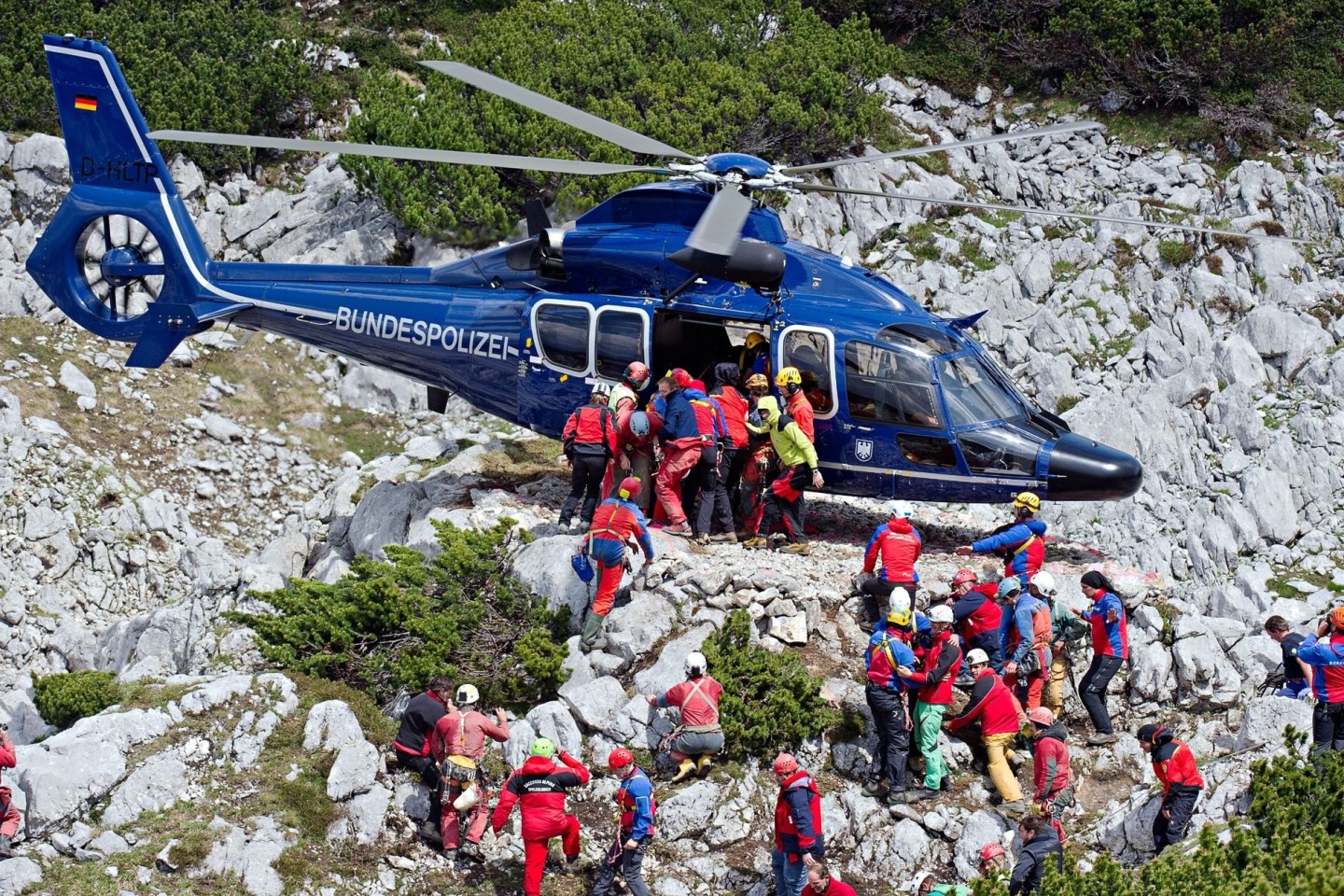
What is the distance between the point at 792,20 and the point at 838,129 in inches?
168

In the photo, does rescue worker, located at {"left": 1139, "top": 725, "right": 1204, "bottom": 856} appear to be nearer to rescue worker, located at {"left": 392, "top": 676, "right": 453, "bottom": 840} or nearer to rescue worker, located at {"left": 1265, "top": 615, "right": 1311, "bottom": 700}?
rescue worker, located at {"left": 1265, "top": 615, "right": 1311, "bottom": 700}

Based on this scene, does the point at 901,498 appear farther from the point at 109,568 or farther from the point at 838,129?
the point at 838,129

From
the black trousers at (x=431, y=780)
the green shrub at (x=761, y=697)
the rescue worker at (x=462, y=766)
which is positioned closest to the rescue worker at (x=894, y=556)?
the green shrub at (x=761, y=697)

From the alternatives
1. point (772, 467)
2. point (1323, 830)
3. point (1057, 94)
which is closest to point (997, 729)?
point (1323, 830)

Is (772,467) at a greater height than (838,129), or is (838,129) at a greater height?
(838,129)

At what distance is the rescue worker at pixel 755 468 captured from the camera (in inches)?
576

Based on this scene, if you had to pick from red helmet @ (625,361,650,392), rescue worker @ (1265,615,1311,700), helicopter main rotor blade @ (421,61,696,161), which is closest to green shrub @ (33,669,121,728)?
red helmet @ (625,361,650,392)

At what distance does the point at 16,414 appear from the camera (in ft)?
65.3

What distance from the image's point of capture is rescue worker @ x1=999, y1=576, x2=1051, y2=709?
1248 centimetres

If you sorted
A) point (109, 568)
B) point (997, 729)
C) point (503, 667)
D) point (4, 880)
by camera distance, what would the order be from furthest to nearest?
1. point (109, 568)
2. point (503, 667)
3. point (997, 729)
4. point (4, 880)

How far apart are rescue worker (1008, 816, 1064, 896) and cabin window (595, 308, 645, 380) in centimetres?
696


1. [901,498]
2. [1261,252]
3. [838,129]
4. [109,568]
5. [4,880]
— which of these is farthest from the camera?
[838,129]

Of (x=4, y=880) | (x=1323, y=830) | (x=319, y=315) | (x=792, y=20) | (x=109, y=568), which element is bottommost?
(x=109, y=568)

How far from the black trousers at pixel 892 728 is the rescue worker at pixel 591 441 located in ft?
13.9
